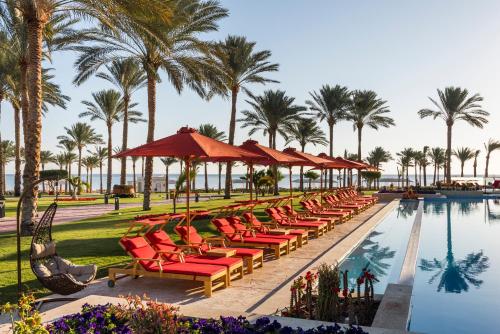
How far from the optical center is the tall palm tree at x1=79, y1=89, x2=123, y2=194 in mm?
44781

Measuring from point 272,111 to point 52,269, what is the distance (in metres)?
33.1

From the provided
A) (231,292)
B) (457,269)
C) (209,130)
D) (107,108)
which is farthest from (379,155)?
(231,292)

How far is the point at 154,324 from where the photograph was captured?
425 centimetres

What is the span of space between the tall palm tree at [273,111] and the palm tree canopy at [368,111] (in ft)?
21.6

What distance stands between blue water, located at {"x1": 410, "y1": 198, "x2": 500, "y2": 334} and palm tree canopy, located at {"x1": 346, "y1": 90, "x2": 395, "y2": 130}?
27.2m

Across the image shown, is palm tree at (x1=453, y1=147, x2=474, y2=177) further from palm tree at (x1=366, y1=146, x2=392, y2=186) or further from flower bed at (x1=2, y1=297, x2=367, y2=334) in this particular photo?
flower bed at (x1=2, y1=297, x2=367, y2=334)

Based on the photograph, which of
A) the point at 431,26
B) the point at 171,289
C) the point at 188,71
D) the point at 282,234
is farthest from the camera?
the point at 188,71

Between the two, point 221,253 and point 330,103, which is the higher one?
point 330,103

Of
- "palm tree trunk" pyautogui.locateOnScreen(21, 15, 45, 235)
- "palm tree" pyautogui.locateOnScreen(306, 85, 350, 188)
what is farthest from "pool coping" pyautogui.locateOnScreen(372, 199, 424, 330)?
"palm tree" pyautogui.locateOnScreen(306, 85, 350, 188)

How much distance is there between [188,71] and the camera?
2173cm

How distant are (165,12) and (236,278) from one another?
337 inches

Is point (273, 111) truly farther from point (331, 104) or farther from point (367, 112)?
point (367, 112)

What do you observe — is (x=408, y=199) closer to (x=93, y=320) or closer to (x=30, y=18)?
(x=30, y=18)

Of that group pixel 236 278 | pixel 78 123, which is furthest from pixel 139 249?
pixel 78 123
